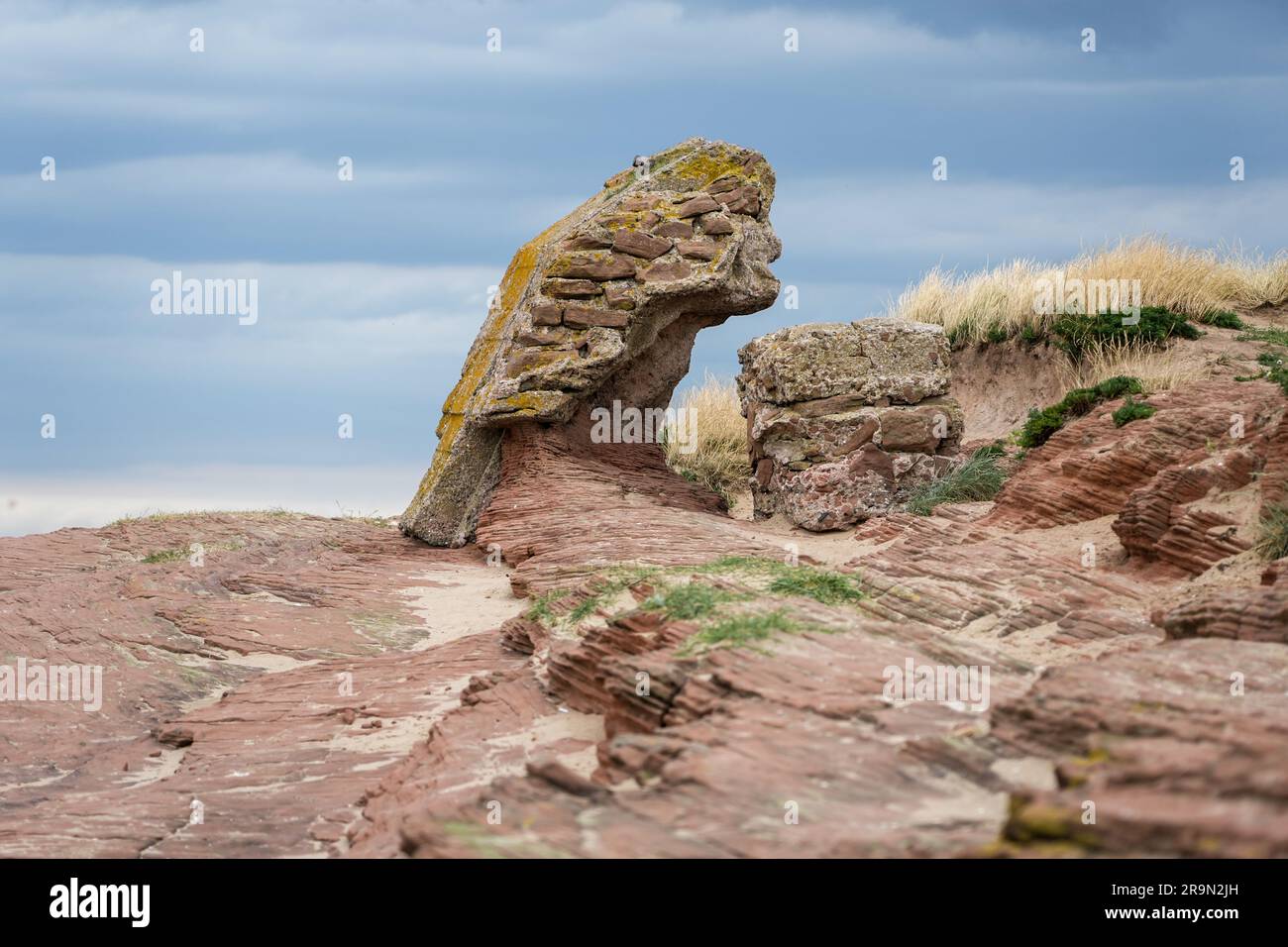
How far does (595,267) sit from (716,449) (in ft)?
28.2

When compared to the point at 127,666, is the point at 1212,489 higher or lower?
higher

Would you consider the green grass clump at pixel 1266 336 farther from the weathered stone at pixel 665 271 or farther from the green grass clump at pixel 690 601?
the green grass clump at pixel 690 601

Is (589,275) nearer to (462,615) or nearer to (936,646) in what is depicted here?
(462,615)

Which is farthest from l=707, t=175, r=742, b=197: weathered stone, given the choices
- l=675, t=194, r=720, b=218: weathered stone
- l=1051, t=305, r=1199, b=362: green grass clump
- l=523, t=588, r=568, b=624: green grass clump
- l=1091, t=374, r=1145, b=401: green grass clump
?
l=1051, t=305, r=1199, b=362: green grass clump

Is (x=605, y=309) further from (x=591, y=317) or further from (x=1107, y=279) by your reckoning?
(x=1107, y=279)

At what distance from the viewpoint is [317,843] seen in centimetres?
791

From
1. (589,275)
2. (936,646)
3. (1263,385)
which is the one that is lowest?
(936,646)

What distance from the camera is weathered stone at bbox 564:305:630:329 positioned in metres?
15.4

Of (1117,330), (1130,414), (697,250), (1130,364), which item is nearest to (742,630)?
(1130,414)

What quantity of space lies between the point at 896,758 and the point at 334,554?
11.2 metres

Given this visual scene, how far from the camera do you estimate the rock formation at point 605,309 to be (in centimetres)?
1543

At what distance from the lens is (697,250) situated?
1573cm

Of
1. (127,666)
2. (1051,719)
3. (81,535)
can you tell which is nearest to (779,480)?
(127,666)

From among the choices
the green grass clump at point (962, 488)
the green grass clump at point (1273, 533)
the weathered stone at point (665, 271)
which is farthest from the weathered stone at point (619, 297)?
the green grass clump at point (1273, 533)
